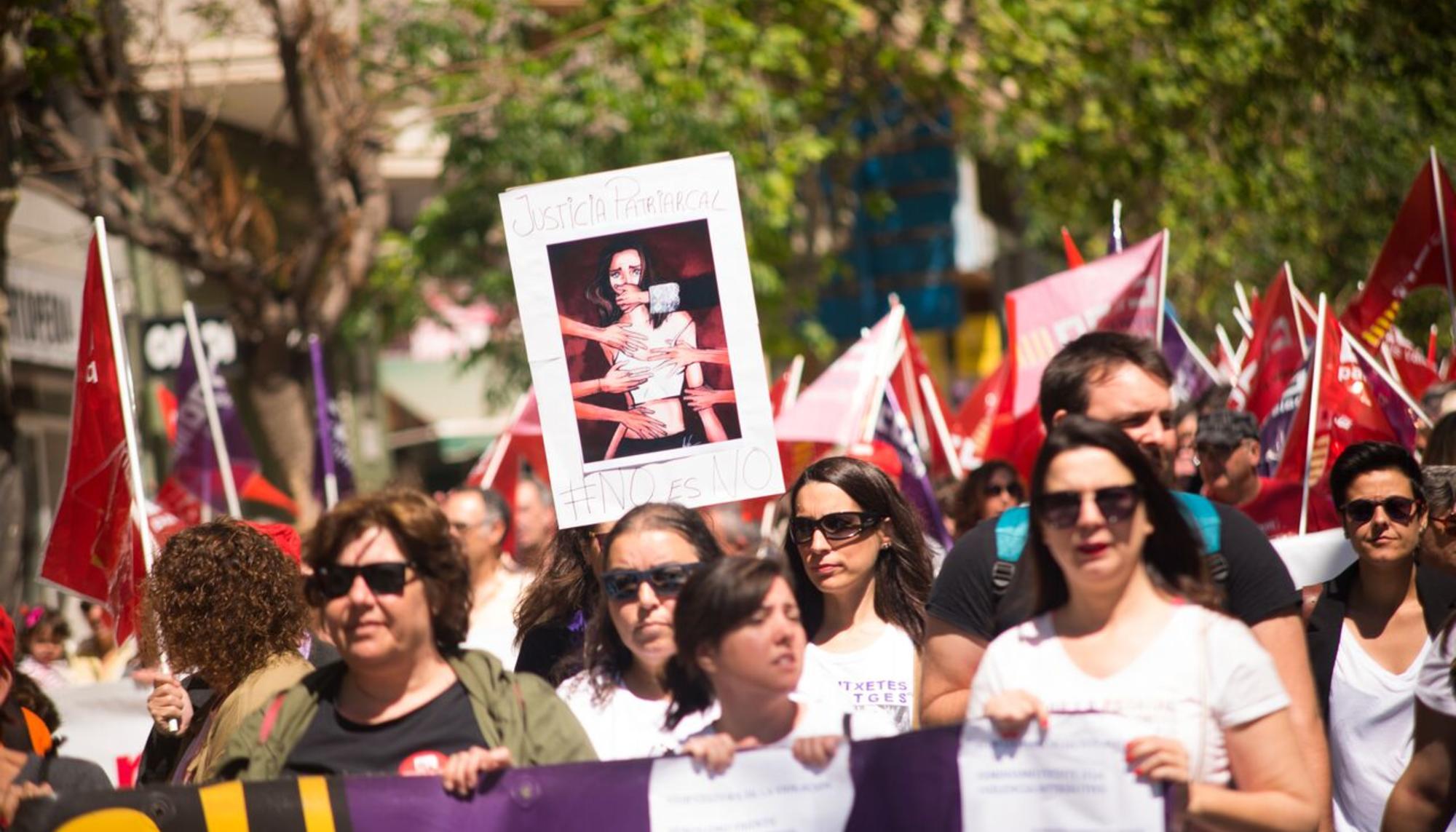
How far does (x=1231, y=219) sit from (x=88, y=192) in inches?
471

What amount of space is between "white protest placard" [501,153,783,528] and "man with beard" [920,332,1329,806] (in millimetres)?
→ 1105

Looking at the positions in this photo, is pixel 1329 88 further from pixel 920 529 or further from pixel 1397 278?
pixel 920 529

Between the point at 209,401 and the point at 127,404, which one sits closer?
the point at 127,404

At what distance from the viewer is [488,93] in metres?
16.9

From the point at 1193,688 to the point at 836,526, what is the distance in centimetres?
176

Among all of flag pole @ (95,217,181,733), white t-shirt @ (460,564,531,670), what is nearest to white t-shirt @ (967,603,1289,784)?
flag pole @ (95,217,181,733)

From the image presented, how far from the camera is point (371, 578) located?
3637mm

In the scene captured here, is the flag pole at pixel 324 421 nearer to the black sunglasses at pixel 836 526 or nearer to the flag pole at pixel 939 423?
the flag pole at pixel 939 423

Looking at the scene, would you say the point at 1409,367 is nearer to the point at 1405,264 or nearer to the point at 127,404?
the point at 1405,264

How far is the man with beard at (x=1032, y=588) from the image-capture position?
3713 millimetres

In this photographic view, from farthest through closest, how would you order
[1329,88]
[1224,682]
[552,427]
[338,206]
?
[1329,88], [338,206], [552,427], [1224,682]

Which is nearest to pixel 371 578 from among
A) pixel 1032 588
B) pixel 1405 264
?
pixel 1032 588

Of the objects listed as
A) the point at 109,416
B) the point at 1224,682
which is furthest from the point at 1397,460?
the point at 109,416

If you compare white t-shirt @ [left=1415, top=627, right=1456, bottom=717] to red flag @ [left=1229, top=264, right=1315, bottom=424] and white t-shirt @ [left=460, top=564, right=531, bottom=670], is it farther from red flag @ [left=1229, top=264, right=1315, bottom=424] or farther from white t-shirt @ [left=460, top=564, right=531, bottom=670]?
red flag @ [left=1229, top=264, right=1315, bottom=424]
